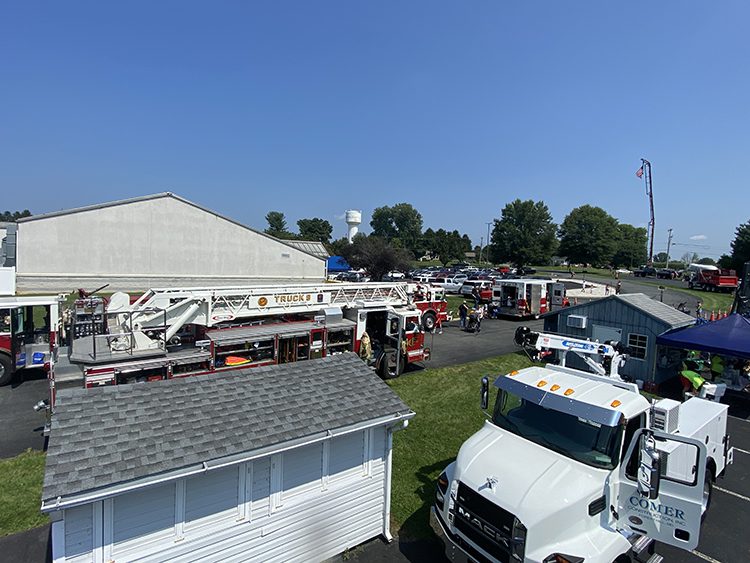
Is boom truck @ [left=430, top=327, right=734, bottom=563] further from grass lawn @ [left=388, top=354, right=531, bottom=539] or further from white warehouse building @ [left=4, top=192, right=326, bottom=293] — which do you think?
white warehouse building @ [left=4, top=192, right=326, bottom=293]

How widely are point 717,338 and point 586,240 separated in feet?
221

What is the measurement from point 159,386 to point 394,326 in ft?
34.4

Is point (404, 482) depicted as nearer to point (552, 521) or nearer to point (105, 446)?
point (552, 521)

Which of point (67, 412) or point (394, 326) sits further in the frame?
point (394, 326)

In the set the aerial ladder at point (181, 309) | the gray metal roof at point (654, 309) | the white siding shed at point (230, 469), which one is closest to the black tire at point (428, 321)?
the gray metal roof at point (654, 309)

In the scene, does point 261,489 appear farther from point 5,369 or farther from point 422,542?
point 5,369

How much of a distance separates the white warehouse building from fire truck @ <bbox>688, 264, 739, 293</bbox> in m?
49.1

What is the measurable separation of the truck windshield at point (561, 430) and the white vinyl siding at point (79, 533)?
5.48 m

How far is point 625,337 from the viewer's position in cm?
1634

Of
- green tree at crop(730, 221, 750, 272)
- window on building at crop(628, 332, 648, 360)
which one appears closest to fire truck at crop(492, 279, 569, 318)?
window on building at crop(628, 332, 648, 360)

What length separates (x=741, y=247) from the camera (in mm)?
56531

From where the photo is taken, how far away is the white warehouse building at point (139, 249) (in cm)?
3675

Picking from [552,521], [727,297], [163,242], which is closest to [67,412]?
[552,521]

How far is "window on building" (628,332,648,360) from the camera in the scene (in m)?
15.8
